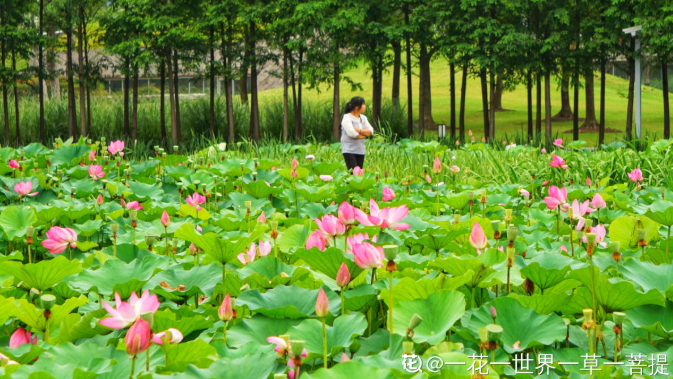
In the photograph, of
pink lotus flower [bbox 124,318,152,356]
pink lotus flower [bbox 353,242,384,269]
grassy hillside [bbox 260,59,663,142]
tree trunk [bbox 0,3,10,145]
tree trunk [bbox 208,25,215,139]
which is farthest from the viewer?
grassy hillside [bbox 260,59,663,142]

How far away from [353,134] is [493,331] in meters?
6.55

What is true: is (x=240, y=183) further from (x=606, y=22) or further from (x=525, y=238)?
(x=606, y=22)

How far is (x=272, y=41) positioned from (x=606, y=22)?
390 inches

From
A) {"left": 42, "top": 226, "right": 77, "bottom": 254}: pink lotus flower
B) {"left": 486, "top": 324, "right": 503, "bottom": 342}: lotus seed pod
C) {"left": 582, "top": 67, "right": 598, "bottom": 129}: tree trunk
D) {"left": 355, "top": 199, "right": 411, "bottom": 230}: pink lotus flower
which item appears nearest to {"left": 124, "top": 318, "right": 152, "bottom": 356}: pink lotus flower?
{"left": 486, "top": 324, "right": 503, "bottom": 342}: lotus seed pod

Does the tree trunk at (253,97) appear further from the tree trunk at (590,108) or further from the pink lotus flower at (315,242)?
the pink lotus flower at (315,242)

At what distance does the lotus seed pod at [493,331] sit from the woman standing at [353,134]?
651 centimetres

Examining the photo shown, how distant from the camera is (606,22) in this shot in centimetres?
1819

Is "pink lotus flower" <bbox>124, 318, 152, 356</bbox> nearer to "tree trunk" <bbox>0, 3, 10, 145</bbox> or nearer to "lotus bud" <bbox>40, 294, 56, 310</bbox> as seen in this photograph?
"lotus bud" <bbox>40, 294, 56, 310</bbox>

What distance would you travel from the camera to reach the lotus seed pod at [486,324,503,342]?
3.89ft

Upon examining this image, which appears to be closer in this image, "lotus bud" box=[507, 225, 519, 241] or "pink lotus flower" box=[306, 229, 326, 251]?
"lotus bud" box=[507, 225, 519, 241]

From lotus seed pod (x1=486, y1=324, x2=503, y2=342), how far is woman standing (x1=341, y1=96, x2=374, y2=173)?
6.51 metres

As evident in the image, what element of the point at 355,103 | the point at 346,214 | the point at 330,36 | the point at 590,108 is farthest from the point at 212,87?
the point at 346,214

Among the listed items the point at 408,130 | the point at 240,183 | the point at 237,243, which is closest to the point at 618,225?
the point at 237,243

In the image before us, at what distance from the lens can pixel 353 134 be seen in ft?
25.2
